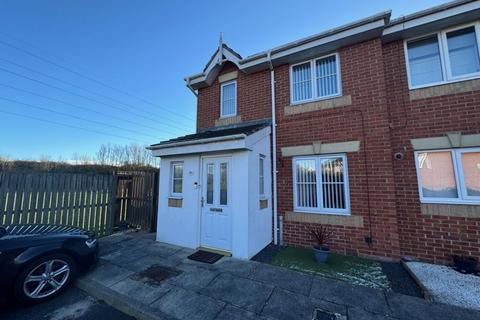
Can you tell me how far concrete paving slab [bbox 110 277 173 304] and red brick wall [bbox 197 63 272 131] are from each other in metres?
5.75

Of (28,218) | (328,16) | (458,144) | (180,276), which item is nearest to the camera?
(180,276)

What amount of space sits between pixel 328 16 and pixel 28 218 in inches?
428

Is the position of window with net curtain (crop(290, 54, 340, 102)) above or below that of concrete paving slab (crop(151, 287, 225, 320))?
above

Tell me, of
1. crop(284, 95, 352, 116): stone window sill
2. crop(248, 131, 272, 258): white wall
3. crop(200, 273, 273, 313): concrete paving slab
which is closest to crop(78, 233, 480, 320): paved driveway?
crop(200, 273, 273, 313): concrete paving slab

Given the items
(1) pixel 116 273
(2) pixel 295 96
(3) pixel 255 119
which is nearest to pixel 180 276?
(1) pixel 116 273

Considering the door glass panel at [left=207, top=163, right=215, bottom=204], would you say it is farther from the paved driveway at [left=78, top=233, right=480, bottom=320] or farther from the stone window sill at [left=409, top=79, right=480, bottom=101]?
the stone window sill at [left=409, top=79, right=480, bottom=101]

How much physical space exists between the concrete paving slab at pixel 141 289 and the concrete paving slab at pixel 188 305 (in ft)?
0.48

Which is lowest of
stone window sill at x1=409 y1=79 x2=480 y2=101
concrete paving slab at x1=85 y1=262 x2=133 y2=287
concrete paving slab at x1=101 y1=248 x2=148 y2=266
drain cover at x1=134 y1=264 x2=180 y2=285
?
drain cover at x1=134 y1=264 x2=180 y2=285

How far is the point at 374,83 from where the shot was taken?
564cm

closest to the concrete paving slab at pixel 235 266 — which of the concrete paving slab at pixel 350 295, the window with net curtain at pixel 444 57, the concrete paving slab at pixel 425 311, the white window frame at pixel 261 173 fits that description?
the concrete paving slab at pixel 350 295

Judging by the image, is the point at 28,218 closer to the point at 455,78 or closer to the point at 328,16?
the point at 328,16

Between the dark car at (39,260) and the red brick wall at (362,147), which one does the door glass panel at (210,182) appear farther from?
the dark car at (39,260)

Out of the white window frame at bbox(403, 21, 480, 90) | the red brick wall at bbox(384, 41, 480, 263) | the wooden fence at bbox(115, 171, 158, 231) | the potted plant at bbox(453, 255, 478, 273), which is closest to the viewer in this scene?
the potted plant at bbox(453, 255, 478, 273)

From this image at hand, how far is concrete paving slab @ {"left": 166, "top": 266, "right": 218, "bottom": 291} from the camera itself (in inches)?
153
